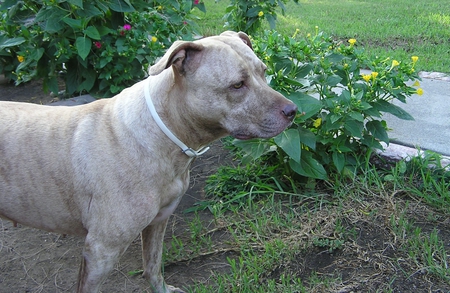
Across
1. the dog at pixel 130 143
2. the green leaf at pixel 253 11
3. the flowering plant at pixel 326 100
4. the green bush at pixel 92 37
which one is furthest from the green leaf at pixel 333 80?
the green leaf at pixel 253 11

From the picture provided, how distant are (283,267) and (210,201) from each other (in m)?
0.86

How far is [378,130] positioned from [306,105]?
58 cm

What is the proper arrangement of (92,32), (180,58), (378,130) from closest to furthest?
(180,58) → (378,130) → (92,32)

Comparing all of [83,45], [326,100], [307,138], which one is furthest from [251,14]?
[307,138]

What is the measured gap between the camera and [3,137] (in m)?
2.32

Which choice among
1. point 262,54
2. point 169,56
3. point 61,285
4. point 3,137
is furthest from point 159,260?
point 262,54

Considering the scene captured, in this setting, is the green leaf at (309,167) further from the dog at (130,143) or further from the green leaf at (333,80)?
the dog at (130,143)

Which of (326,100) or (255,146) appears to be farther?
(255,146)

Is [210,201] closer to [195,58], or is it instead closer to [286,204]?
[286,204]

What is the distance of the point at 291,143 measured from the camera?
3082 mm

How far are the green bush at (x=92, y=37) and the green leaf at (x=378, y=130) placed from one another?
1.81 meters

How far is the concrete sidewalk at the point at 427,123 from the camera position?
3.78 m

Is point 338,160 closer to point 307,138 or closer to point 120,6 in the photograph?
point 307,138

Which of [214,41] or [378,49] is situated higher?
[214,41]
